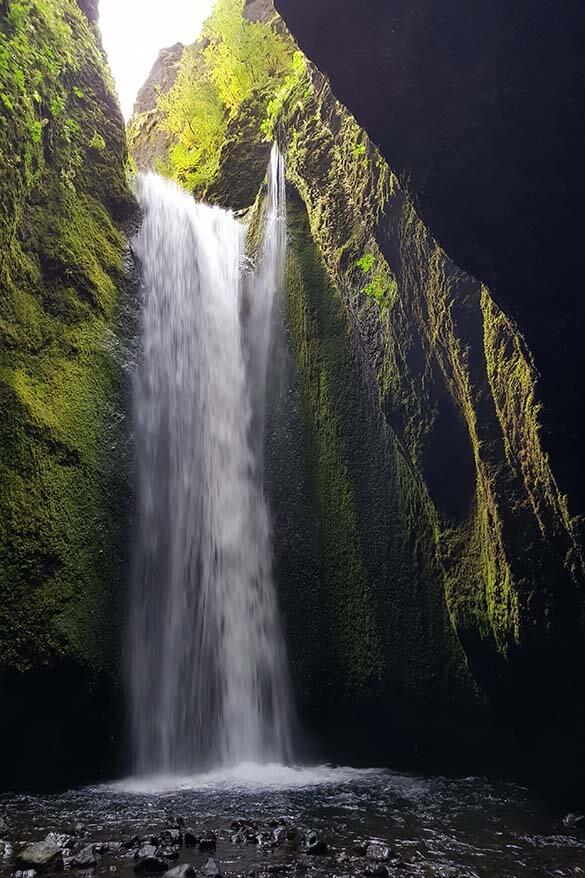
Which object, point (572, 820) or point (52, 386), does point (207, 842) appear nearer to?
point (572, 820)

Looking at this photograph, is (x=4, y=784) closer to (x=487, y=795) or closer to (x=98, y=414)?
(x=98, y=414)

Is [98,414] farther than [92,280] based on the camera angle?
No

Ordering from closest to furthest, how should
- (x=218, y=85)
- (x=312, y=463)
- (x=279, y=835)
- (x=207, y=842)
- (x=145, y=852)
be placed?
(x=145, y=852)
(x=207, y=842)
(x=279, y=835)
(x=312, y=463)
(x=218, y=85)

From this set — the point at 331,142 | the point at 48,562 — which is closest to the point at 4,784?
the point at 48,562

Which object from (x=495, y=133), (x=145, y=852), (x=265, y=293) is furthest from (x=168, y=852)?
(x=265, y=293)

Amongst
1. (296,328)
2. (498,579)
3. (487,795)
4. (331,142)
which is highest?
(331,142)

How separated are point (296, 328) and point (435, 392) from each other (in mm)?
2453

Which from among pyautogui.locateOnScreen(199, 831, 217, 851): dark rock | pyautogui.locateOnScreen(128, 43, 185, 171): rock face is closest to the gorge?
pyautogui.locateOnScreen(199, 831, 217, 851): dark rock

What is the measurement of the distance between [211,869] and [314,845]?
2.20 ft

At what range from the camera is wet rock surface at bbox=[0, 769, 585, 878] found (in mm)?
3312

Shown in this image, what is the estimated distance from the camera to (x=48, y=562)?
5.66 metres

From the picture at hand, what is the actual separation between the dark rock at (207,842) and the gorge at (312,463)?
129 millimetres

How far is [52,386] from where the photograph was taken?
6.23 meters

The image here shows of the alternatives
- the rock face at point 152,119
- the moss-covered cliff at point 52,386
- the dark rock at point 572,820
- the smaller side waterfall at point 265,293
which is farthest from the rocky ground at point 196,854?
the rock face at point 152,119
